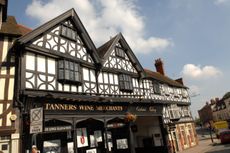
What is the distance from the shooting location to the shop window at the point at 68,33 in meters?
13.9

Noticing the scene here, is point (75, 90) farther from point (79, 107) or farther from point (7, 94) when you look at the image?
point (7, 94)

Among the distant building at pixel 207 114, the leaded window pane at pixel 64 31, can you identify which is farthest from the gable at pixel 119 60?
the distant building at pixel 207 114

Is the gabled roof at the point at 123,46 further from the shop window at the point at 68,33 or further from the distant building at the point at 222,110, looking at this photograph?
the distant building at the point at 222,110

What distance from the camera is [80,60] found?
47.6 feet

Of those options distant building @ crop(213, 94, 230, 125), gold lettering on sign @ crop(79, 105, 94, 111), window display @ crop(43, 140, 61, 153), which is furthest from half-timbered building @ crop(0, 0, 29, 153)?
distant building @ crop(213, 94, 230, 125)

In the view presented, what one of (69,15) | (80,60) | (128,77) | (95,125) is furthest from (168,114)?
(69,15)

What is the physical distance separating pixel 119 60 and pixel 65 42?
20.2 feet

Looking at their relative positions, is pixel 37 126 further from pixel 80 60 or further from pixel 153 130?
pixel 153 130

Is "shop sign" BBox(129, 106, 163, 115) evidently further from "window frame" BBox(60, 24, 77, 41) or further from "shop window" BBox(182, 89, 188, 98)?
"shop window" BBox(182, 89, 188, 98)

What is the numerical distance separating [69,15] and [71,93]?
570cm

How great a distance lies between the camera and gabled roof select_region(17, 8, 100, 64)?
454 inches

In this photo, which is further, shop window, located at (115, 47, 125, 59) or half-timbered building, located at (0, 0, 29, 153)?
shop window, located at (115, 47, 125, 59)

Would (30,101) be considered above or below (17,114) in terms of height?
above

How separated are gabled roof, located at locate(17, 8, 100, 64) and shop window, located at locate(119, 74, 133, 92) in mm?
3018
